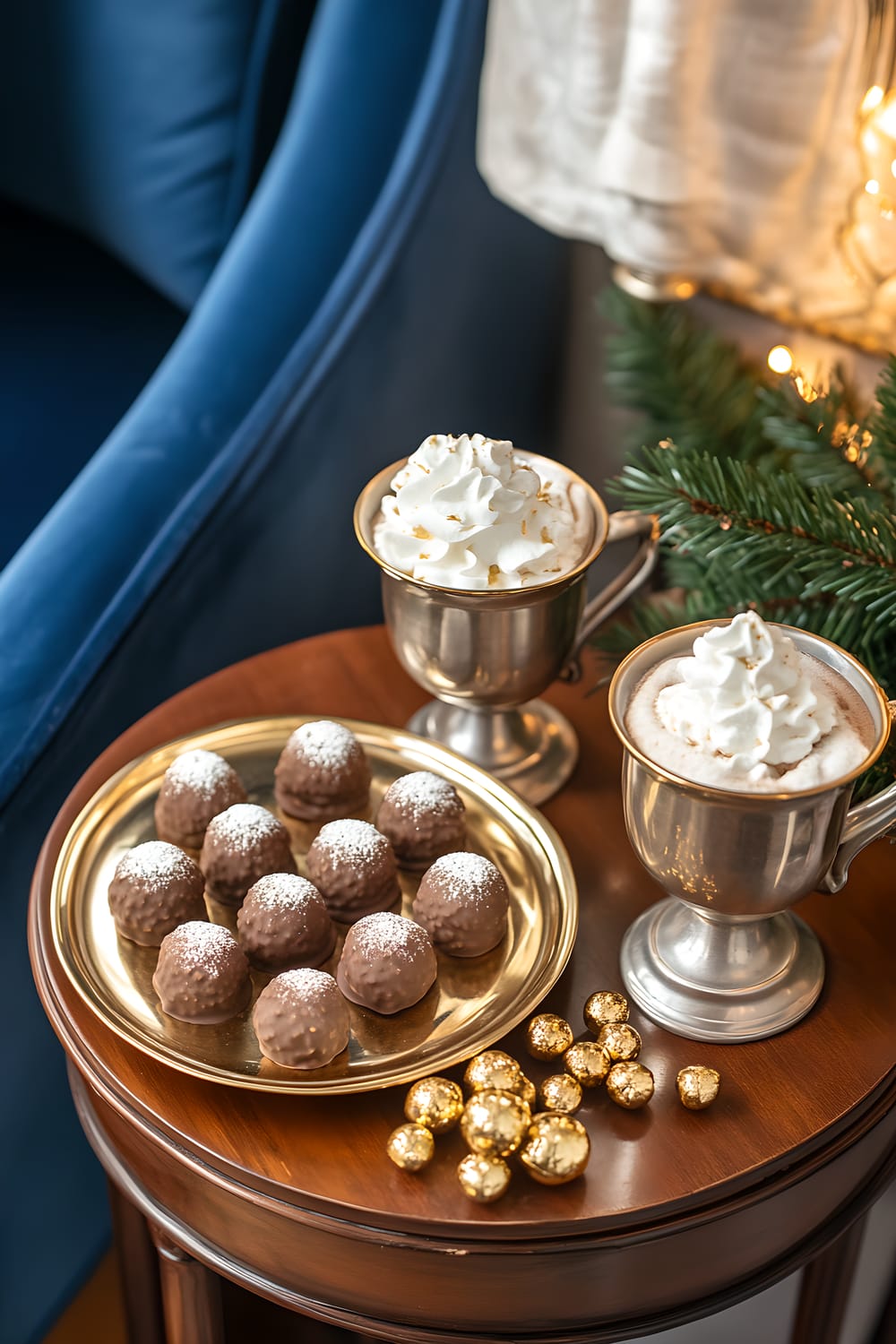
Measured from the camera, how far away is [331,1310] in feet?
1.83

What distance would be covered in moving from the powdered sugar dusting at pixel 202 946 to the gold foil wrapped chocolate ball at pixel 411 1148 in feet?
0.36

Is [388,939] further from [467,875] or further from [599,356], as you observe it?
[599,356]

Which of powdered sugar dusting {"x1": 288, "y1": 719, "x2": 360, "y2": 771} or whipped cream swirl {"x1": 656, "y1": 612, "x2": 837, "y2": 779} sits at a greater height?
whipped cream swirl {"x1": 656, "y1": 612, "x2": 837, "y2": 779}

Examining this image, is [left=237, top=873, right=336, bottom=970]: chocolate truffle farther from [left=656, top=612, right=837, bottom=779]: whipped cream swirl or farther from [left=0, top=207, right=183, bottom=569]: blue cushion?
[left=0, top=207, right=183, bottom=569]: blue cushion

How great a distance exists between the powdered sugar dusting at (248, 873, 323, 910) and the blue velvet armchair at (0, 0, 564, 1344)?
24 cm

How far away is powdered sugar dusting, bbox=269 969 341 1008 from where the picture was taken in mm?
550

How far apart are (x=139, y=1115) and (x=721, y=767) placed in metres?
0.30

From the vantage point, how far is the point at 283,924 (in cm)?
59

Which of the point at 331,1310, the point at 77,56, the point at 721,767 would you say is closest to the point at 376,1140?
the point at 331,1310

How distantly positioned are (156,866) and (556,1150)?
231 mm

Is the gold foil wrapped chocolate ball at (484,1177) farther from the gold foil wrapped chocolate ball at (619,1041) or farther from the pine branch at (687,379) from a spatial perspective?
the pine branch at (687,379)

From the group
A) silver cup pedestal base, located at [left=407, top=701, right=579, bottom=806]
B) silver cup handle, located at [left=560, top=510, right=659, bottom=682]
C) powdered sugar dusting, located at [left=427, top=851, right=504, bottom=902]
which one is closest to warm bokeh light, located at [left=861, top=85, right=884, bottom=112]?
silver cup handle, located at [left=560, top=510, right=659, bottom=682]

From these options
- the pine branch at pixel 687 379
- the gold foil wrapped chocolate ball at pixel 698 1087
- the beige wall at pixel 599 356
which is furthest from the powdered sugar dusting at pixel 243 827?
the beige wall at pixel 599 356

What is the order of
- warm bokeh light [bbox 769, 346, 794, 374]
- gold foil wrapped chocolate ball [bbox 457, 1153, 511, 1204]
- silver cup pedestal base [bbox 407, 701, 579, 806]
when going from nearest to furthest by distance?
1. gold foil wrapped chocolate ball [bbox 457, 1153, 511, 1204]
2. silver cup pedestal base [bbox 407, 701, 579, 806]
3. warm bokeh light [bbox 769, 346, 794, 374]
